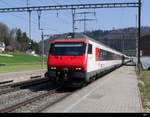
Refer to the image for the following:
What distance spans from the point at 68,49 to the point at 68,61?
0.79m

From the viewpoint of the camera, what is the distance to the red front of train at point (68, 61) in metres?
12.8

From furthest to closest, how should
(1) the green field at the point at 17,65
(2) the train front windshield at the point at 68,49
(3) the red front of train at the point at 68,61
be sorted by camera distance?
(1) the green field at the point at 17,65 → (2) the train front windshield at the point at 68,49 → (3) the red front of train at the point at 68,61

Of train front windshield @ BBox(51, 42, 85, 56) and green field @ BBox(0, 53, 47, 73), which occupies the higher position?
train front windshield @ BBox(51, 42, 85, 56)

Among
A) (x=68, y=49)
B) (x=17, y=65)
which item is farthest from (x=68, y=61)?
(x=17, y=65)

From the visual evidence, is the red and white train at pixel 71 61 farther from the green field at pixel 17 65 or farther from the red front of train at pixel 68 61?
the green field at pixel 17 65

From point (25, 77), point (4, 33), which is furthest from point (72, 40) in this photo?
point (4, 33)

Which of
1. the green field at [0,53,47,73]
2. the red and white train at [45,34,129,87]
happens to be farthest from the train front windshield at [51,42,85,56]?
the green field at [0,53,47,73]

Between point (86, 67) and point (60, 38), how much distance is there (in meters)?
2.67

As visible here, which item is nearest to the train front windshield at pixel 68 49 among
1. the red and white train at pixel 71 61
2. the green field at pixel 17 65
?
the red and white train at pixel 71 61

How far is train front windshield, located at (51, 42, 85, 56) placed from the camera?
1327cm

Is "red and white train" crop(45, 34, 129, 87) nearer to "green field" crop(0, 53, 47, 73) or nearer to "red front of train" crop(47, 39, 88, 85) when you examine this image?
"red front of train" crop(47, 39, 88, 85)

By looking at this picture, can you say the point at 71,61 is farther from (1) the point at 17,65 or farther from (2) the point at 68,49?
(1) the point at 17,65

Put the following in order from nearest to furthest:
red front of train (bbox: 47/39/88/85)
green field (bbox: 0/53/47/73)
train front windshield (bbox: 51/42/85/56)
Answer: red front of train (bbox: 47/39/88/85) < train front windshield (bbox: 51/42/85/56) < green field (bbox: 0/53/47/73)
